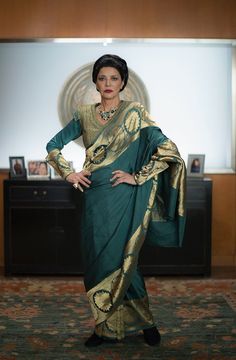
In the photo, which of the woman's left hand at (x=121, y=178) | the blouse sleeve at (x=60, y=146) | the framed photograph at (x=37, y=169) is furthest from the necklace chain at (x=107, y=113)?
the framed photograph at (x=37, y=169)

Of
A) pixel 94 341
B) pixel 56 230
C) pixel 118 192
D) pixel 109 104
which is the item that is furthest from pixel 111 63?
pixel 56 230

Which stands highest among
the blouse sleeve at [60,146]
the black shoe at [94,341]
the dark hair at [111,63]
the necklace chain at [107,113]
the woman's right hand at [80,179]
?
the dark hair at [111,63]

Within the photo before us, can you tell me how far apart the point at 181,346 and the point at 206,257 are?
1.73 metres

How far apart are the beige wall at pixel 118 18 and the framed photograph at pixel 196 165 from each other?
3.20ft

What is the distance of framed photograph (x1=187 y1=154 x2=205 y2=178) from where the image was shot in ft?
16.4

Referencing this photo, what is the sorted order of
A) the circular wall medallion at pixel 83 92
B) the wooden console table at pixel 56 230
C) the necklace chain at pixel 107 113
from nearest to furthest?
the necklace chain at pixel 107 113, the wooden console table at pixel 56 230, the circular wall medallion at pixel 83 92

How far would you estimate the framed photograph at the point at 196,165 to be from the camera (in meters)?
4.99

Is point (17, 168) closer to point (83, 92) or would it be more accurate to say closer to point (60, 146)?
point (83, 92)

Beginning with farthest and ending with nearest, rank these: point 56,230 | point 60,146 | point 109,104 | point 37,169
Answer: point 37,169 < point 56,230 < point 60,146 < point 109,104

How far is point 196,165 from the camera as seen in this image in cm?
501

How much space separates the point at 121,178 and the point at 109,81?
1.59 feet

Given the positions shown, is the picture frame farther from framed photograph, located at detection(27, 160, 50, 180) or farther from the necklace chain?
the necklace chain

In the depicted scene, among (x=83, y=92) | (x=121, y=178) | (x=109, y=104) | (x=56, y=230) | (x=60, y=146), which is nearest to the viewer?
(x=121, y=178)

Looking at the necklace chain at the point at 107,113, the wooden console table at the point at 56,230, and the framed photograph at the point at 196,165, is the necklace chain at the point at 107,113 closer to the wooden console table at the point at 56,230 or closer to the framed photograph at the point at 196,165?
the wooden console table at the point at 56,230
